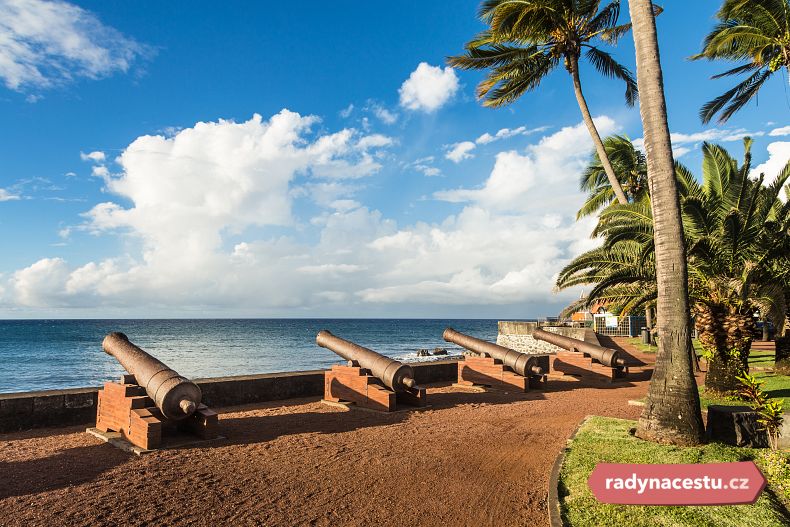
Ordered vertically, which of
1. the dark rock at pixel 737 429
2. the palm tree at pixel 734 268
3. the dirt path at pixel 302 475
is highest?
the palm tree at pixel 734 268

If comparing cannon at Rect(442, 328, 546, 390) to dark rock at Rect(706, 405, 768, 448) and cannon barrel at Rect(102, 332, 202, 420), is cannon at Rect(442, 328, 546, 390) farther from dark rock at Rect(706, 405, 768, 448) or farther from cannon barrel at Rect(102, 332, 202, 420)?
cannon barrel at Rect(102, 332, 202, 420)

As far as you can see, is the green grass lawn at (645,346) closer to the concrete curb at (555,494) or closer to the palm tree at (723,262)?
the palm tree at (723,262)

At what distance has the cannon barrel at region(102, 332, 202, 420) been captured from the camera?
288 inches

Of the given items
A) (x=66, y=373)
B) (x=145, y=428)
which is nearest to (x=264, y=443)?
(x=145, y=428)

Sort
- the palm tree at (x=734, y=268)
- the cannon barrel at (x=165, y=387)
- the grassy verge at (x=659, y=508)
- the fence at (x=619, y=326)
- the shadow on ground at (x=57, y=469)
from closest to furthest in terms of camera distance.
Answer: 1. the grassy verge at (x=659, y=508)
2. the shadow on ground at (x=57, y=469)
3. the cannon barrel at (x=165, y=387)
4. the palm tree at (x=734, y=268)
5. the fence at (x=619, y=326)

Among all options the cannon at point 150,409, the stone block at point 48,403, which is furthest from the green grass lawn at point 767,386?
the stone block at point 48,403

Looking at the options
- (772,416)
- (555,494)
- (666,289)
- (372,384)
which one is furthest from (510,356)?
(555,494)

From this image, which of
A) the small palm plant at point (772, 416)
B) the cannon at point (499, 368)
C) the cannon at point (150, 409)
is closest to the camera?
the small palm plant at point (772, 416)

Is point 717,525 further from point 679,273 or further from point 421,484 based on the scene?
point 679,273

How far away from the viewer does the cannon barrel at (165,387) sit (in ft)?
24.0

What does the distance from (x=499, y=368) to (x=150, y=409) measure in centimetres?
882

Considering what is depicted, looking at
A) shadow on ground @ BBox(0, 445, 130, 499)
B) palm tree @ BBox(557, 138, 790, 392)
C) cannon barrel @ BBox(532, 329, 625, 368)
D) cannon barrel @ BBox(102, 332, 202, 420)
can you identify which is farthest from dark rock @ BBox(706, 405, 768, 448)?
cannon barrel @ BBox(532, 329, 625, 368)

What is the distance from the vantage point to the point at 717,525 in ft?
14.5

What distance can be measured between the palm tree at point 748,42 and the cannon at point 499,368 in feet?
33.4
